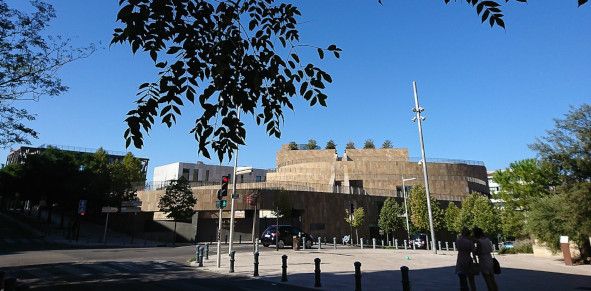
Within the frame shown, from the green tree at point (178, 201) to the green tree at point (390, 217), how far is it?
24.8m

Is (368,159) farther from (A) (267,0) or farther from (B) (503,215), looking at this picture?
(A) (267,0)

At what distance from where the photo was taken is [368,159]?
→ 7112 cm

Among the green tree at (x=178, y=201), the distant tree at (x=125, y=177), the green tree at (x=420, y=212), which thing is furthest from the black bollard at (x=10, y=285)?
the green tree at (x=420, y=212)

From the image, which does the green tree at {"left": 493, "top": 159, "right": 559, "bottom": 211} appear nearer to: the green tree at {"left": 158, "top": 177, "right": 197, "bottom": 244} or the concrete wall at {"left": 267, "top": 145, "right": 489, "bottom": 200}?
the concrete wall at {"left": 267, "top": 145, "right": 489, "bottom": 200}

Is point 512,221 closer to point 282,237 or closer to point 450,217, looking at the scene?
point 450,217

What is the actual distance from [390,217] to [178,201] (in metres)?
26.8

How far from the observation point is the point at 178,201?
132 ft

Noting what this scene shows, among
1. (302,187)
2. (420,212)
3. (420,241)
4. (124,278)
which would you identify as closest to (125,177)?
(302,187)

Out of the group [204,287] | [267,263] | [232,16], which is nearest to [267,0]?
[232,16]

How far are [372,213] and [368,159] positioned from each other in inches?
657

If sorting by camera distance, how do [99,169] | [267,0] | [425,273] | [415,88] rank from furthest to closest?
[99,169], [415,88], [425,273], [267,0]

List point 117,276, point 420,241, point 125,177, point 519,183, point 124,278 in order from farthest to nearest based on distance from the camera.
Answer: point 125,177 < point 420,241 < point 519,183 < point 117,276 < point 124,278

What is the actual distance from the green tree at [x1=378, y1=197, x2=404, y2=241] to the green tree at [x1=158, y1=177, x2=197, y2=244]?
2479 centimetres

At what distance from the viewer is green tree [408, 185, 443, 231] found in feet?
164
